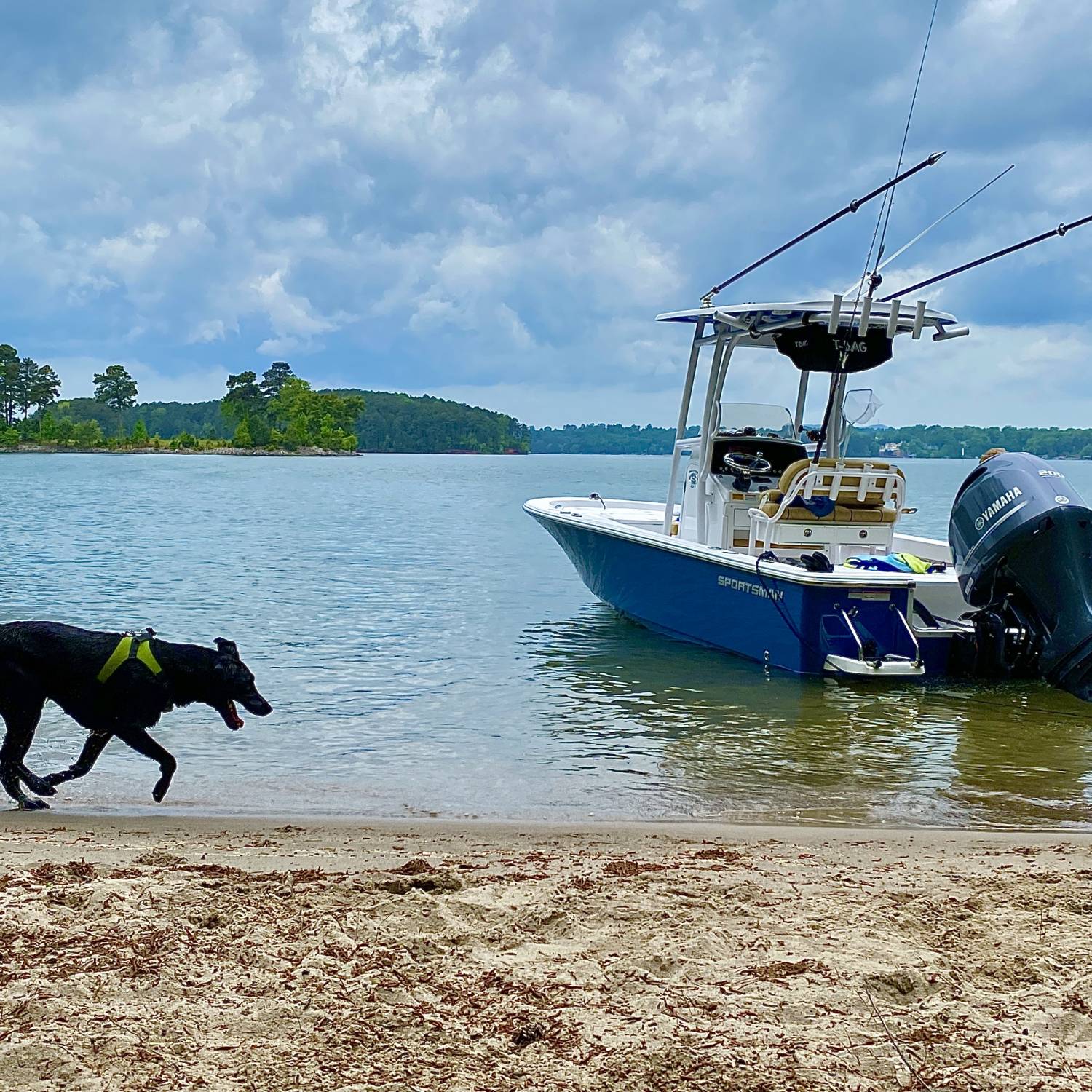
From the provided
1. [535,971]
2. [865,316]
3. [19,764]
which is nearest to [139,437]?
[865,316]

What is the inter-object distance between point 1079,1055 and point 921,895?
145cm

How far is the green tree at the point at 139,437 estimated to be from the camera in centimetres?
17162

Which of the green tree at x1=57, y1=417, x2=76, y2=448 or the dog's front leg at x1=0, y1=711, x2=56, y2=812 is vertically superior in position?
the green tree at x1=57, y1=417, x2=76, y2=448

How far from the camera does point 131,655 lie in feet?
19.3

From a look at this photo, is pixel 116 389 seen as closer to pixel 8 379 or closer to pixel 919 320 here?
pixel 8 379

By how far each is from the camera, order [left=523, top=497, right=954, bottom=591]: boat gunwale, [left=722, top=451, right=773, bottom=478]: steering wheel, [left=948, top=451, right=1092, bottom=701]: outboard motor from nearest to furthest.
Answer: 1. [left=948, top=451, right=1092, bottom=701]: outboard motor
2. [left=523, top=497, right=954, bottom=591]: boat gunwale
3. [left=722, top=451, right=773, bottom=478]: steering wheel

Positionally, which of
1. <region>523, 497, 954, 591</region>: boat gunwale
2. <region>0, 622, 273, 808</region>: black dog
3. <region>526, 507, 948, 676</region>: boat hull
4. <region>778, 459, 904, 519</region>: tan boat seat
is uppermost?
<region>778, 459, 904, 519</region>: tan boat seat

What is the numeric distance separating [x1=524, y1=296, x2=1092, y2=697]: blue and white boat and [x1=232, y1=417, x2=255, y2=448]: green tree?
538 feet

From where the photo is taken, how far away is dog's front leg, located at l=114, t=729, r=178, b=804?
6.02 m

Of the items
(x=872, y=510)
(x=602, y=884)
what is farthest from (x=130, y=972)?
(x=872, y=510)

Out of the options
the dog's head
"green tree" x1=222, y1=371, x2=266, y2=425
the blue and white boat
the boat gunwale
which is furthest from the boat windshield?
"green tree" x1=222, y1=371, x2=266, y2=425

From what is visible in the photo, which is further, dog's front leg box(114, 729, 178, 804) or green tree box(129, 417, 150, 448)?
green tree box(129, 417, 150, 448)

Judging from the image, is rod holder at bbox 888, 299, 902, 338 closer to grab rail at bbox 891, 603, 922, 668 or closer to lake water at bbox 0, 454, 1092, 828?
grab rail at bbox 891, 603, 922, 668

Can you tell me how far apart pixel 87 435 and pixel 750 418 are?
567 feet
